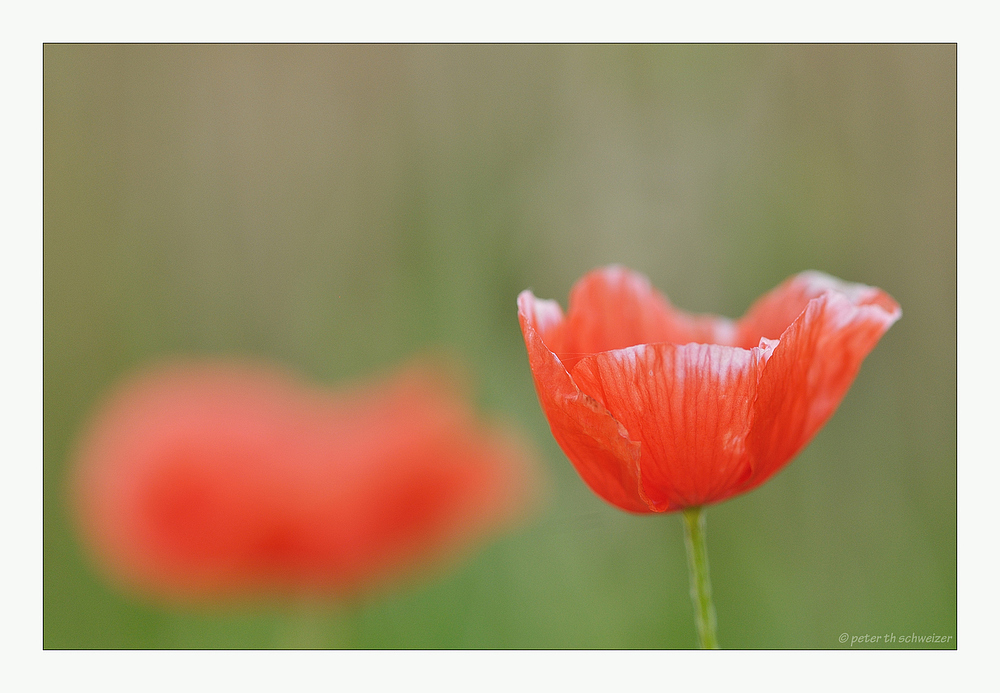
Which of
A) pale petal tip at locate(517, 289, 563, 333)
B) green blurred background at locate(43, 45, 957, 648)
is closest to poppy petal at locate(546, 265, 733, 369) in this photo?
pale petal tip at locate(517, 289, 563, 333)

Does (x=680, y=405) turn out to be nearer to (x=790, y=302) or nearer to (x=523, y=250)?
(x=790, y=302)

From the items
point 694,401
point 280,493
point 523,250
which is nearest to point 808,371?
point 694,401

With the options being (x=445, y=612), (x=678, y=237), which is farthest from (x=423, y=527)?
(x=678, y=237)

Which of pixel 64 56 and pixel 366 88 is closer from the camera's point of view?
pixel 64 56

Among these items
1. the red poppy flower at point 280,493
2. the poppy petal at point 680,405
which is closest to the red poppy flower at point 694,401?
the poppy petal at point 680,405

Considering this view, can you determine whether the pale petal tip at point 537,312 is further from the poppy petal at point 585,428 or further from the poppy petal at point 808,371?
the poppy petal at point 808,371

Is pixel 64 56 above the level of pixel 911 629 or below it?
above

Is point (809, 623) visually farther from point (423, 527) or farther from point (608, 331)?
point (608, 331)
